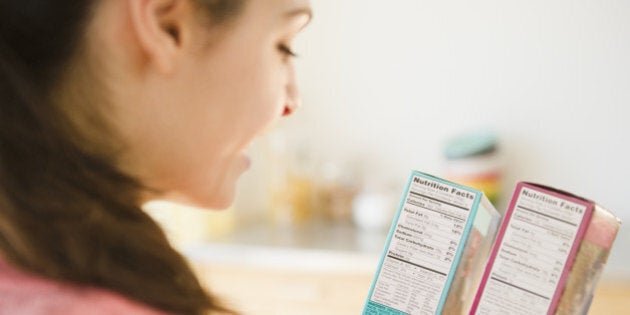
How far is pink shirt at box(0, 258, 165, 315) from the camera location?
0.36 m

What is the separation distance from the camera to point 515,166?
1.85m

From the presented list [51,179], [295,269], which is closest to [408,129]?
[295,269]

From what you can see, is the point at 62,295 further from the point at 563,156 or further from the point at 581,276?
the point at 563,156

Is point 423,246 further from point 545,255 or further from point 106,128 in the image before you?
point 106,128

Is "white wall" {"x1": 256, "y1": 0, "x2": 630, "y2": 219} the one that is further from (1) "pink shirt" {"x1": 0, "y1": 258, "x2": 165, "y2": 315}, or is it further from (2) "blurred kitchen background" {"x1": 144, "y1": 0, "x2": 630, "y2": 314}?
(1) "pink shirt" {"x1": 0, "y1": 258, "x2": 165, "y2": 315}

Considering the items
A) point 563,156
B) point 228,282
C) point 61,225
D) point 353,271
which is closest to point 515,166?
point 563,156

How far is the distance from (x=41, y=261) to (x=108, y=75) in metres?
0.11

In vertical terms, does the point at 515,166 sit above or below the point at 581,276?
above

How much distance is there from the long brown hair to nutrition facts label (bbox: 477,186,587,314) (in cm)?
19

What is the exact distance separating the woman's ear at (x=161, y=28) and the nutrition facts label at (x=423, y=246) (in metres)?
0.16

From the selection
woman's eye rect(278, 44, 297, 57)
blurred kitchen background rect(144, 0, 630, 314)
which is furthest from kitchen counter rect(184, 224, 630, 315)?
woman's eye rect(278, 44, 297, 57)

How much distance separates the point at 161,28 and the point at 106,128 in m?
0.07

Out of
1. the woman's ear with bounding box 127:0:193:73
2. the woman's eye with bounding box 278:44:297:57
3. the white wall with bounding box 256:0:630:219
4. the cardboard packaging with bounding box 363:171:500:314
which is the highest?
the white wall with bounding box 256:0:630:219

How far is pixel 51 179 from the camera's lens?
382 mm
